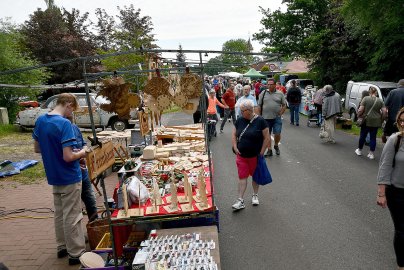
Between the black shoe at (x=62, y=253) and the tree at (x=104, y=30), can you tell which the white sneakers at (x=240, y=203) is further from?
the tree at (x=104, y=30)

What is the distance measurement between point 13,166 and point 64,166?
242 inches

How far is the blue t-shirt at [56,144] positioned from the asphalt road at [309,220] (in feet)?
7.11

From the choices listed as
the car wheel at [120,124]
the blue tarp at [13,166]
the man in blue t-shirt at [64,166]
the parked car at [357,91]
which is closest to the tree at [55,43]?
the car wheel at [120,124]

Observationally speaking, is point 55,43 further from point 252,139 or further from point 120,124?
point 252,139

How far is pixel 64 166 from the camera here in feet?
13.1

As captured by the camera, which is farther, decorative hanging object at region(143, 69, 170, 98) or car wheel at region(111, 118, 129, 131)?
car wheel at region(111, 118, 129, 131)

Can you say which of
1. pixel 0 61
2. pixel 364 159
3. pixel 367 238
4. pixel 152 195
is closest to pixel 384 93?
pixel 364 159

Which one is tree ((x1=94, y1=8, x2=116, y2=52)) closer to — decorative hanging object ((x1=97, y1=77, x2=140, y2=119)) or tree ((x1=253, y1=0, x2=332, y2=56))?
tree ((x1=253, y1=0, x2=332, y2=56))

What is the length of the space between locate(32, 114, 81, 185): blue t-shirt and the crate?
82 cm

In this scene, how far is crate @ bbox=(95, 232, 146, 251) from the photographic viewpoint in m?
3.92

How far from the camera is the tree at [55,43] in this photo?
982 inches

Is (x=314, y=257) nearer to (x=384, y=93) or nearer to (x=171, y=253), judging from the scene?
(x=171, y=253)

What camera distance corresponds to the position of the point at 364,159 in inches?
332

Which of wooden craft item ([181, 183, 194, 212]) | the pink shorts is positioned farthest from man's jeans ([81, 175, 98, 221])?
the pink shorts
